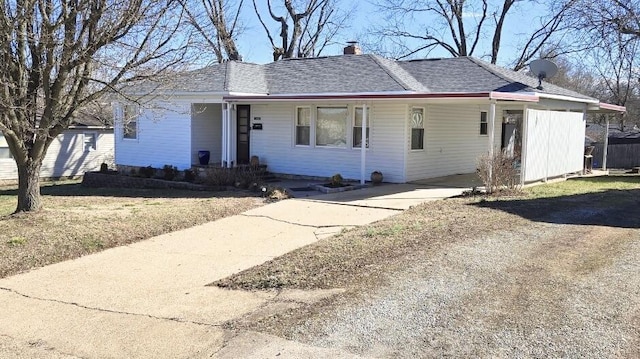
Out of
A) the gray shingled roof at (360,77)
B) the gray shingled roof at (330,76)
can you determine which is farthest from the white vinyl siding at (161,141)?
the gray shingled roof at (330,76)

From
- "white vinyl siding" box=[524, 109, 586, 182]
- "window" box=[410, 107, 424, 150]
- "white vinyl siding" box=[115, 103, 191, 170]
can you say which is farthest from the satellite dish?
"white vinyl siding" box=[115, 103, 191, 170]

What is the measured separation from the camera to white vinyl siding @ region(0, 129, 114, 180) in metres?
25.7

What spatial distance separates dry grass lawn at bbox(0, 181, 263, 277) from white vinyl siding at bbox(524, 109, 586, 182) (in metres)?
7.17

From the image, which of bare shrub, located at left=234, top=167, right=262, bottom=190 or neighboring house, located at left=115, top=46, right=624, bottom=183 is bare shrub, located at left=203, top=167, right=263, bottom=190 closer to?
bare shrub, located at left=234, top=167, right=262, bottom=190

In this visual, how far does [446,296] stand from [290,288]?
169 cm

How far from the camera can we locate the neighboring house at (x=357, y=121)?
16.2m

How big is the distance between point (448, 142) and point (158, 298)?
13155mm

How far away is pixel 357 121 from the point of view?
55.6 ft

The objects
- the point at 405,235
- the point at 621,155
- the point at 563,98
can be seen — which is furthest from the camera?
the point at 621,155

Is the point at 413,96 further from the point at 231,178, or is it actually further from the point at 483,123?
the point at 483,123

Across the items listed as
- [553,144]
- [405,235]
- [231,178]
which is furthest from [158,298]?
[553,144]

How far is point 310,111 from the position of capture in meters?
17.8

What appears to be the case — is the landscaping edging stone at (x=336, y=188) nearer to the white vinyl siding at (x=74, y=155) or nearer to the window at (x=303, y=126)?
the window at (x=303, y=126)

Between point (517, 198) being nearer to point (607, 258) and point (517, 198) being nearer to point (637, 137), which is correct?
point (607, 258)
